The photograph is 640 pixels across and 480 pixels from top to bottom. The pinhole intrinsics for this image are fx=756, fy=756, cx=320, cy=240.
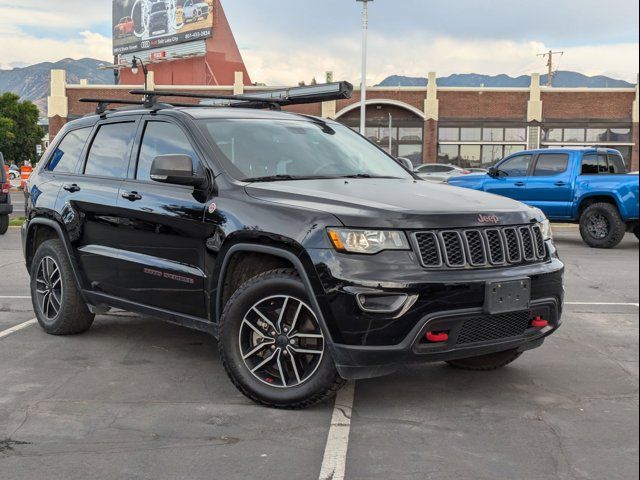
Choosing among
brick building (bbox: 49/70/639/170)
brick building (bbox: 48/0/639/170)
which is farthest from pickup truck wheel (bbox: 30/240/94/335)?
Result: brick building (bbox: 49/70/639/170)

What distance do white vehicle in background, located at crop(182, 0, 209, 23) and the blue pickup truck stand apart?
52970 mm

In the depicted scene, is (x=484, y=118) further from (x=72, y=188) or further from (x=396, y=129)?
(x=72, y=188)

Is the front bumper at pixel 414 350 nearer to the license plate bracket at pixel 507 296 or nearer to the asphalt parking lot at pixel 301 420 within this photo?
the license plate bracket at pixel 507 296

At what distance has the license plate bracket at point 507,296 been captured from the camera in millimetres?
4199

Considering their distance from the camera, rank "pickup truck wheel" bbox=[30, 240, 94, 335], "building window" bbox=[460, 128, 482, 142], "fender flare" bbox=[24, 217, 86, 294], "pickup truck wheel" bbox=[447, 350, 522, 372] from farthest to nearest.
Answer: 1. "building window" bbox=[460, 128, 482, 142]
2. "pickup truck wheel" bbox=[30, 240, 94, 335]
3. "fender flare" bbox=[24, 217, 86, 294]
4. "pickup truck wheel" bbox=[447, 350, 522, 372]

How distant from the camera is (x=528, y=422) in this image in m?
4.29

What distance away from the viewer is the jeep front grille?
4.18 meters

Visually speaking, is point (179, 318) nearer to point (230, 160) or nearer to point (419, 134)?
point (230, 160)

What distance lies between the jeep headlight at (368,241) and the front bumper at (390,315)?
0.04 metres

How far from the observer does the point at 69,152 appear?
6.64 metres

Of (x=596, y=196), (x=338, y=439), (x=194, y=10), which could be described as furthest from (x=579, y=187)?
(x=194, y=10)

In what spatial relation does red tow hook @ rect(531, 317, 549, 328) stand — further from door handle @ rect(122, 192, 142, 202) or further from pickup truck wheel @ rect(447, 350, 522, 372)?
door handle @ rect(122, 192, 142, 202)

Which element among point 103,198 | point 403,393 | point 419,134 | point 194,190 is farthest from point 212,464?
point 419,134

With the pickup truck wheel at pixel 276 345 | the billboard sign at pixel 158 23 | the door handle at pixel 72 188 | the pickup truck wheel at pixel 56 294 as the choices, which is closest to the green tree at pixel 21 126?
the billboard sign at pixel 158 23
